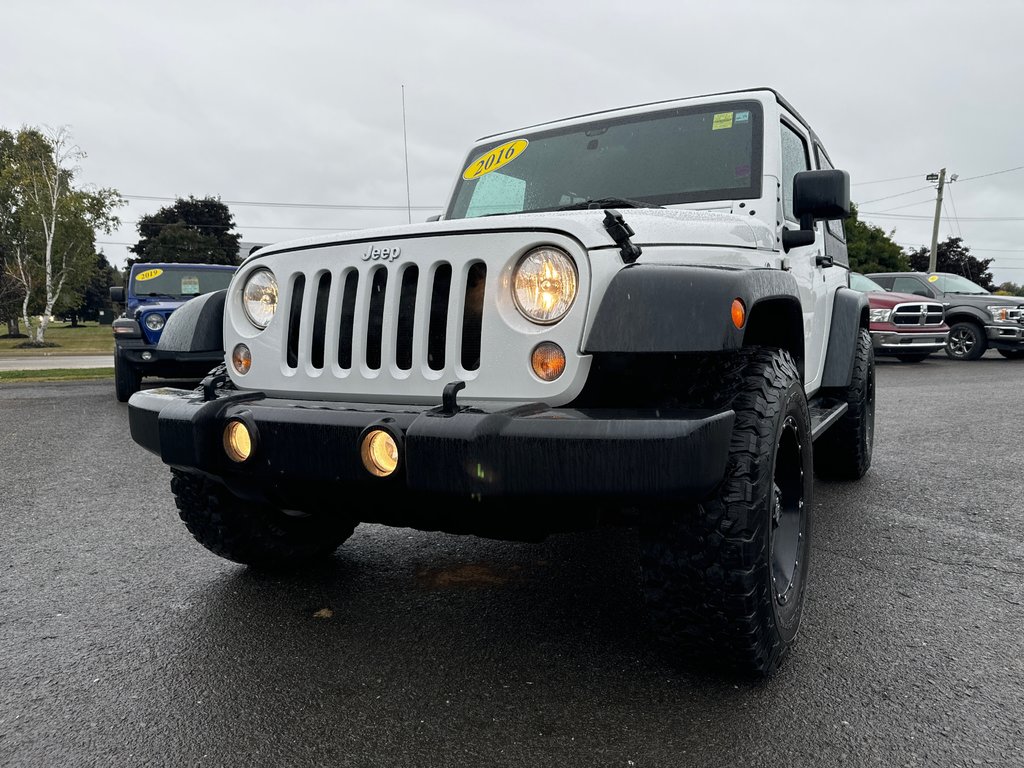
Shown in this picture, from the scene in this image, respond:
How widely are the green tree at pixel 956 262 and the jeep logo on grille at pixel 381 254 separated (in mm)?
50920

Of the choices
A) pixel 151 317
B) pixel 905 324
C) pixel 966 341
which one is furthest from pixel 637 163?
pixel 966 341

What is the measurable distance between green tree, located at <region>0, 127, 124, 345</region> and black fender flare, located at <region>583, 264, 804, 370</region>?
28812 millimetres

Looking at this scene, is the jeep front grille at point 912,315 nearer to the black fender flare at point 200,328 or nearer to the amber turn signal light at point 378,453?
the black fender flare at point 200,328

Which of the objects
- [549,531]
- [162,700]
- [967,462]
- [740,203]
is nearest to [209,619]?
[162,700]

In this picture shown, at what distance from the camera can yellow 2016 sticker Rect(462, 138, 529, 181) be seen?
372 cm

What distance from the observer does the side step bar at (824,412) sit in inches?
126

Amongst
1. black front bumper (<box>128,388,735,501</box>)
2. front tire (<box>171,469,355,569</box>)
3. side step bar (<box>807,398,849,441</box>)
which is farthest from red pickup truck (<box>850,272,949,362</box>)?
black front bumper (<box>128,388,735,501</box>)

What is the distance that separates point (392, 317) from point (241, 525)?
3.81 feet

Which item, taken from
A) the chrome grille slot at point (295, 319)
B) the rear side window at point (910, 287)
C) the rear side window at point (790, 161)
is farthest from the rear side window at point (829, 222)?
the rear side window at point (910, 287)

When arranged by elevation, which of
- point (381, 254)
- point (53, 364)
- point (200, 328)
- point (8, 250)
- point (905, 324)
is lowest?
point (53, 364)

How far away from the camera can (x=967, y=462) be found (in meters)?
5.27

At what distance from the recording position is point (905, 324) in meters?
13.7

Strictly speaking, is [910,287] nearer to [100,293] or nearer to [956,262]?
[956,262]

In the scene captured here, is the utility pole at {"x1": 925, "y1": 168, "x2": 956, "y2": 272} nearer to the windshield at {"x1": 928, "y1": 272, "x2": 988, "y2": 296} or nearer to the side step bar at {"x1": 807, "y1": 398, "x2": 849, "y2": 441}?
the windshield at {"x1": 928, "y1": 272, "x2": 988, "y2": 296}
